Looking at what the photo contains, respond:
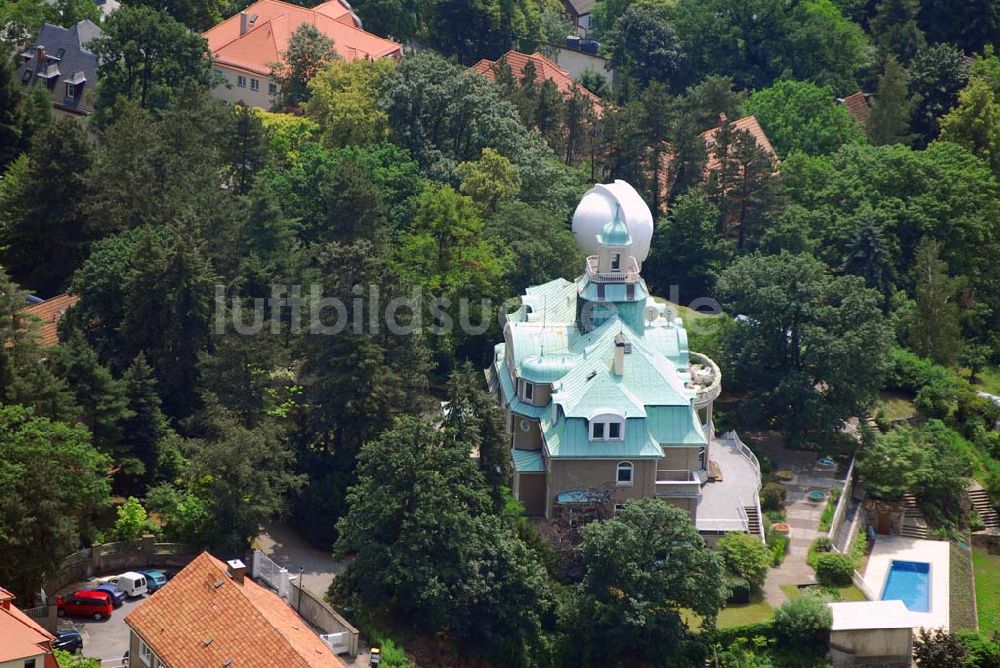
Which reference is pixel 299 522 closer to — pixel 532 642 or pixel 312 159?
pixel 532 642

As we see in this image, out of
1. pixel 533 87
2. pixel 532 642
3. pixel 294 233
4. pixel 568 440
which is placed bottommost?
pixel 532 642

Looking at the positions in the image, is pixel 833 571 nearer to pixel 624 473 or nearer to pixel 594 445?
pixel 624 473

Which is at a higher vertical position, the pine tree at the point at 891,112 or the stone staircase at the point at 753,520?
the pine tree at the point at 891,112

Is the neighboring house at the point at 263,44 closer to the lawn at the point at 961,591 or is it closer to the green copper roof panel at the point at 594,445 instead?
the green copper roof panel at the point at 594,445

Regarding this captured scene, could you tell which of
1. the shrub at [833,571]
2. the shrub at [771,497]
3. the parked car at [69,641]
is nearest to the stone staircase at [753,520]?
the shrub at [771,497]

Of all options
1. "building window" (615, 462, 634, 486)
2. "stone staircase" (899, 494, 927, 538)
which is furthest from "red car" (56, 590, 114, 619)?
"stone staircase" (899, 494, 927, 538)

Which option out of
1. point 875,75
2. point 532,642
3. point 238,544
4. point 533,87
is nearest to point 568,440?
point 532,642
